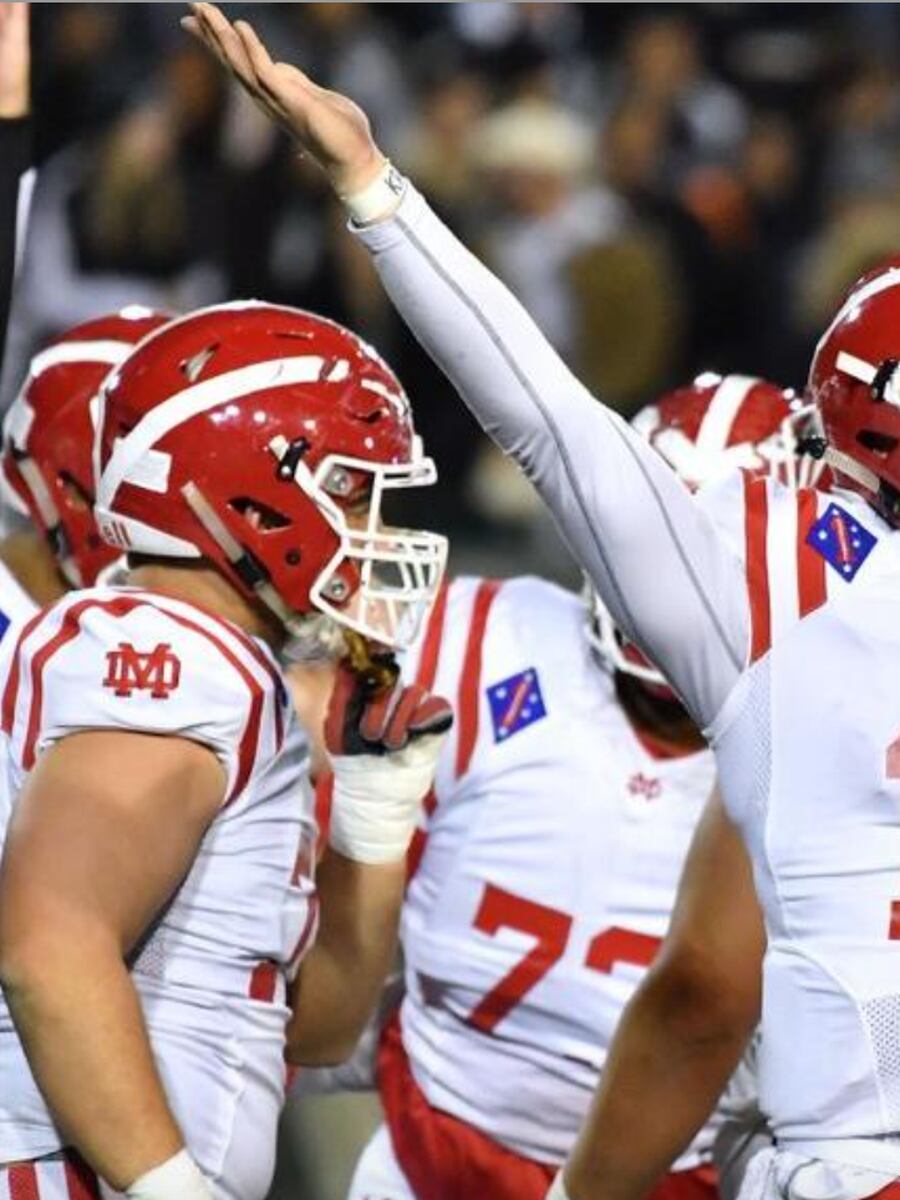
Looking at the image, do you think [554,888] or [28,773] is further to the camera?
[554,888]

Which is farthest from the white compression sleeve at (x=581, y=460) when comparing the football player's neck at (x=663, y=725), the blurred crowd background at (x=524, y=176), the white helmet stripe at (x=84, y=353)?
the blurred crowd background at (x=524, y=176)

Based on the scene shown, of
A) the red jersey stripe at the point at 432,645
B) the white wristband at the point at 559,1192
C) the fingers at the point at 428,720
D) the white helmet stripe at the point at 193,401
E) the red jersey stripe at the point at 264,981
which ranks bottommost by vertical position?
the white wristband at the point at 559,1192

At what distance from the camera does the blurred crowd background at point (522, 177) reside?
928 cm

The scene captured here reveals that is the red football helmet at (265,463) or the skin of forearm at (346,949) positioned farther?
the skin of forearm at (346,949)

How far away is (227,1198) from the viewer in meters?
2.97

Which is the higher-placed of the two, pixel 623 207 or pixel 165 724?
pixel 165 724

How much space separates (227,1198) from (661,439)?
1.44 m

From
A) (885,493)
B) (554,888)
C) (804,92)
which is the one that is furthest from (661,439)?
(804,92)

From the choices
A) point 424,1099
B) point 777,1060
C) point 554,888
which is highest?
point 777,1060

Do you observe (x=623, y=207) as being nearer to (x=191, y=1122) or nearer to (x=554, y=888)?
(x=554, y=888)

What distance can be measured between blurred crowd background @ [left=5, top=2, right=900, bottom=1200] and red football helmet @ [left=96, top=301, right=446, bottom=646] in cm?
561

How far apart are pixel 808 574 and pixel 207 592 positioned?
0.74m

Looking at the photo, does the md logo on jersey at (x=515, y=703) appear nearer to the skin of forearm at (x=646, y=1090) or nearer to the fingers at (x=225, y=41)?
the skin of forearm at (x=646, y=1090)

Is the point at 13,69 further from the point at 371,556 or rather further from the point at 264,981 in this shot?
the point at 264,981
